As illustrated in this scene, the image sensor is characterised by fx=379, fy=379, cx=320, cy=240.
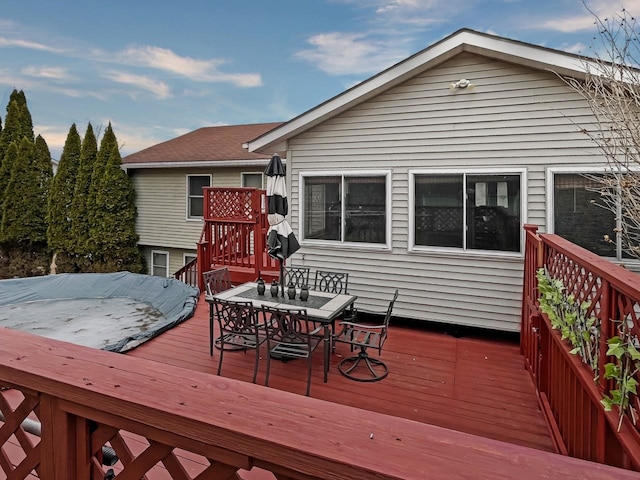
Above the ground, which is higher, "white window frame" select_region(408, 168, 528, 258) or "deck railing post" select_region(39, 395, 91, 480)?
"white window frame" select_region(408, 168, 528, 258)

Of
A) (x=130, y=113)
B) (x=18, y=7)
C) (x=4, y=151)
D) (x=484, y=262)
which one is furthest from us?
(x=130, y=113)

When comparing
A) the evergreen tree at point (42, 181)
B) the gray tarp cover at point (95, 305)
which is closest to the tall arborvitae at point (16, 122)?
the evergreen tree at point (42, 181)

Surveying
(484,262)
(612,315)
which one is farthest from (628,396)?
(484,262)

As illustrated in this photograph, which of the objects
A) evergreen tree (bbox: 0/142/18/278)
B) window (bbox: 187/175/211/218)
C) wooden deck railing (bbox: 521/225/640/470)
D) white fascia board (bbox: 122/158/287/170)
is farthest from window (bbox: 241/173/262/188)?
evergreen tree (bbox: 0/142/18/278)

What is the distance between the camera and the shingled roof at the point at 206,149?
1092cm

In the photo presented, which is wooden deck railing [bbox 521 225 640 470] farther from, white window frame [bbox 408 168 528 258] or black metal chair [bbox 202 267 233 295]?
black metal chair [bbox 202 267 233 295]

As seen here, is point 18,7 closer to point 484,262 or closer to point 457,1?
point 457,1

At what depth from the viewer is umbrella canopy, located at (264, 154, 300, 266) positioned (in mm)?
4883

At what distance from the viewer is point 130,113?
20.4 meters

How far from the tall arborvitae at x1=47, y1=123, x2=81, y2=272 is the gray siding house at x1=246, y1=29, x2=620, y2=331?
9.59 meters

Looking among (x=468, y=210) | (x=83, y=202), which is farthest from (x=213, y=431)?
(x=83, y=202)

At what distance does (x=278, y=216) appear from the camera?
195 inches

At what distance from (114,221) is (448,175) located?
1071 cm

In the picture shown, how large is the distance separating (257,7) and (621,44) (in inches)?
430
